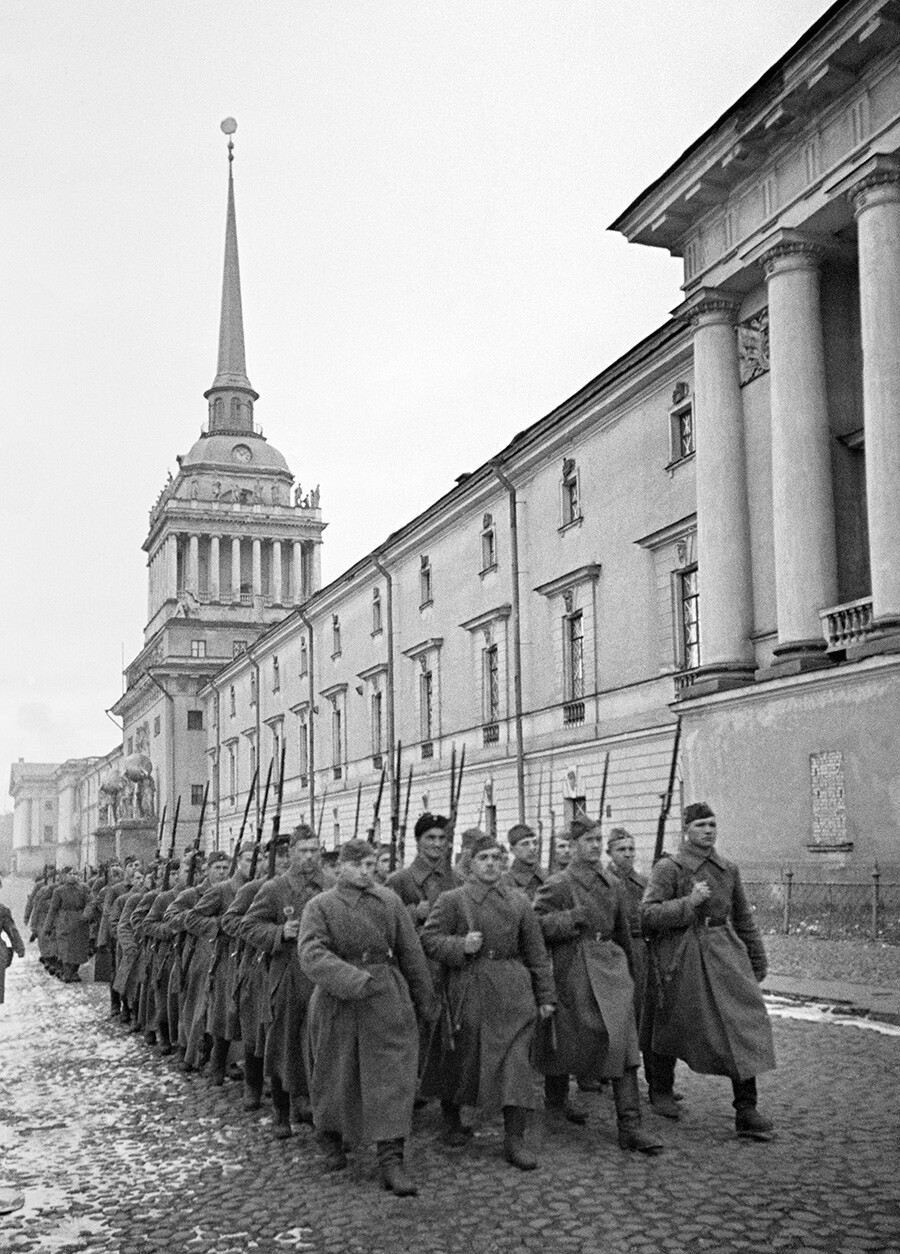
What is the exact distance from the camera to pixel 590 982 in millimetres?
8852

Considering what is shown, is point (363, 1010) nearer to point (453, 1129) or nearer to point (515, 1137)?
point (515, 1137)

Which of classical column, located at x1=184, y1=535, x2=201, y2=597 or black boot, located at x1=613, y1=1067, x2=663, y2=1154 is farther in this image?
classical column, located at x1=184, y1=535, x2=201, y2=597

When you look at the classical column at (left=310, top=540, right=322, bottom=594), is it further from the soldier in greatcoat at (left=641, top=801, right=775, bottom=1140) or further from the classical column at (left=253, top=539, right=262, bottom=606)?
the soldier in greatcoat at (left=641, top=801, right=775, bottom=1140)

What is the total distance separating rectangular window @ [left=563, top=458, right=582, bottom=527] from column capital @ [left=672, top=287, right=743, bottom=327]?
26.5 feet

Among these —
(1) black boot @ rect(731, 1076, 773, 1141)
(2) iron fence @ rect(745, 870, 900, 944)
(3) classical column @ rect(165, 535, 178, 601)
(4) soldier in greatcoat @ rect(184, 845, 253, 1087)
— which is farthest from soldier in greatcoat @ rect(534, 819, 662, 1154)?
(3) classical column @ rect(165, 535, 178, 601)

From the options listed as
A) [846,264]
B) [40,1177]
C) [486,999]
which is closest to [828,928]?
[846,264]

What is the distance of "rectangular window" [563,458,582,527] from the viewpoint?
31.7m

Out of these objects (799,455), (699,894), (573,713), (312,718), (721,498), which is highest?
(799,455)

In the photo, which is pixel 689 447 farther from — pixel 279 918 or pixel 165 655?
pixel 165 655

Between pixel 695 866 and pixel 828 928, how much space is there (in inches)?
443

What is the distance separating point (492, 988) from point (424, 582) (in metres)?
33.7

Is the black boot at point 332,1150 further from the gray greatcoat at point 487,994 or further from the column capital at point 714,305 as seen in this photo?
the column capital at point 714,305

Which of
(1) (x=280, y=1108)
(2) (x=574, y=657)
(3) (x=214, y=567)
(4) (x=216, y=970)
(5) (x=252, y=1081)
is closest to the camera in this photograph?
(1) (x=280, y=1108)

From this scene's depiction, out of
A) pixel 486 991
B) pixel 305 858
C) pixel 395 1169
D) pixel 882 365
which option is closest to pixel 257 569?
pixel 882 365
